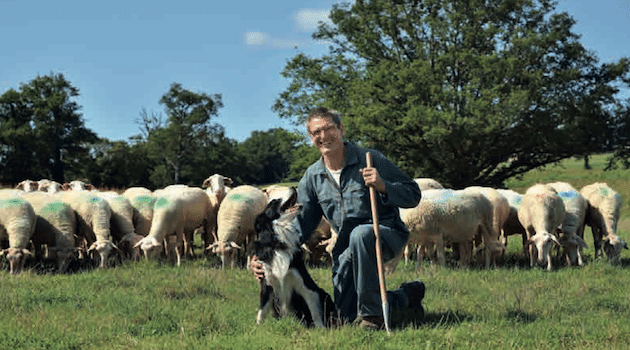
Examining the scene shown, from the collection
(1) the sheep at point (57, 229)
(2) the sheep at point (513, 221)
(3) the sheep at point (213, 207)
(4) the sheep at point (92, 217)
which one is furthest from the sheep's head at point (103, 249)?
(2) the sheep at point (513, 221)

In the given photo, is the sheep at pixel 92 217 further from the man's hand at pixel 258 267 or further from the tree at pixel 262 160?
the tree at pixel 262 160

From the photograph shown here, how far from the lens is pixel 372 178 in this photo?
5.76 meters

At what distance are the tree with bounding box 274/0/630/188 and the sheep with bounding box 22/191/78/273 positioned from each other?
1760 cm

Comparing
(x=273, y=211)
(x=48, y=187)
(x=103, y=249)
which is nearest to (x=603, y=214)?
(x=103, y=249)

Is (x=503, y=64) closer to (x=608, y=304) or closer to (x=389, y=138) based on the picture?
(x=389, y=138)

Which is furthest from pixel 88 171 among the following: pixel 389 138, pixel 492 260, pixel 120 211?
pixel 492 260

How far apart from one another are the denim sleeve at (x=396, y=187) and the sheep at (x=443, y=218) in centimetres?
593

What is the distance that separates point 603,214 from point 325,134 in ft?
34.4

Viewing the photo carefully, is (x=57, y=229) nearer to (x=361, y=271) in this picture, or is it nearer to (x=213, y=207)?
(x=213, y=207)

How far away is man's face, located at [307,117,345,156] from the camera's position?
600cm

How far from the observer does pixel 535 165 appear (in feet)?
106

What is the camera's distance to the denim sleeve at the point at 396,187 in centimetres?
590

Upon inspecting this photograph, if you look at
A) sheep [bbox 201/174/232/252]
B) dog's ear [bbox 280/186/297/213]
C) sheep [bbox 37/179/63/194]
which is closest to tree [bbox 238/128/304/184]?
sheep [bbox 37/179/63/194]

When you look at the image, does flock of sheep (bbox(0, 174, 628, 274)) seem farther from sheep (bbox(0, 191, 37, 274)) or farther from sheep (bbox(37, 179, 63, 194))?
sheep (bbox(37, 179, 63, 194))
